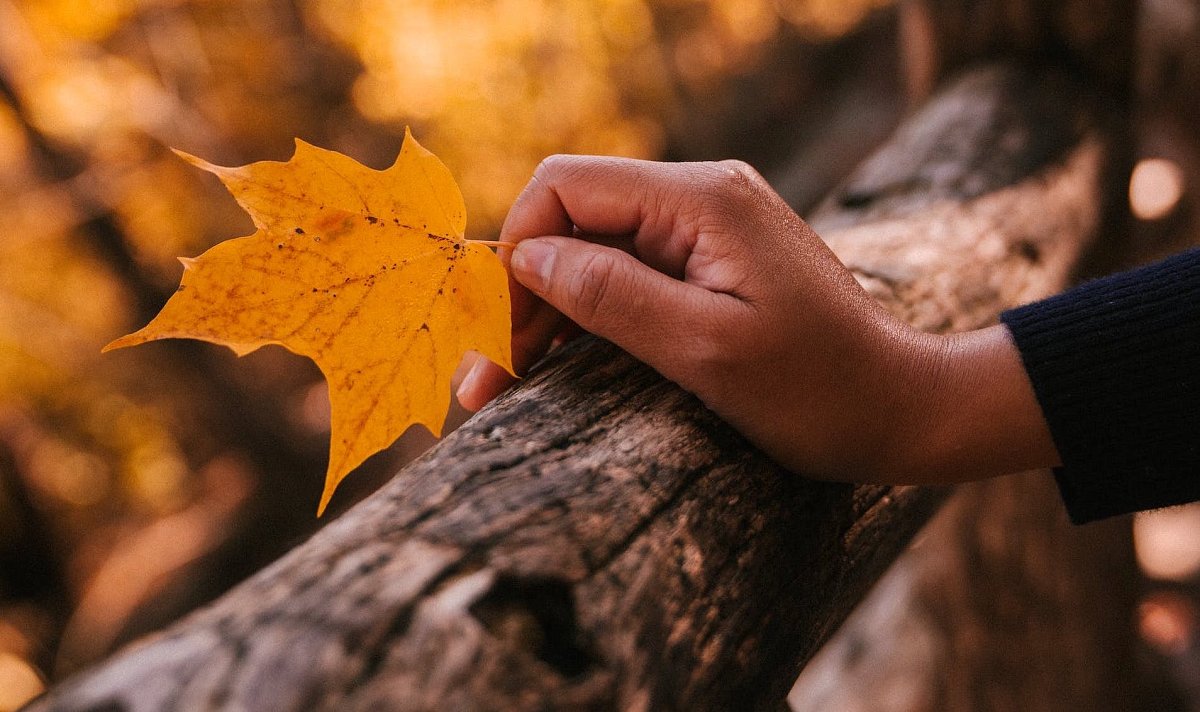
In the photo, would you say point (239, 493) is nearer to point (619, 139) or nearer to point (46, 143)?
point (46, 143)

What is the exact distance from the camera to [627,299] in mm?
875

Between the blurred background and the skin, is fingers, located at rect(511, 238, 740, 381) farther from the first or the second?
Result: the blurred background

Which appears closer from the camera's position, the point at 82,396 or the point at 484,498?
the point at 484,498

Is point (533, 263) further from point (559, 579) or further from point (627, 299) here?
point (559, 579)

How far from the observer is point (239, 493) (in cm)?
532

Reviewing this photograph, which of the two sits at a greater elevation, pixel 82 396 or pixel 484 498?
pixel 484 498

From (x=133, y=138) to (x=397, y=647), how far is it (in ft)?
17.2

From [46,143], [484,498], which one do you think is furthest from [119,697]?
[46,143]

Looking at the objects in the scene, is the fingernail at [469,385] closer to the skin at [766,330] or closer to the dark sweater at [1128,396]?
the skin at [766,330]

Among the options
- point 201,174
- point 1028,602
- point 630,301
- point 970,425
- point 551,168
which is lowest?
point 1028,602

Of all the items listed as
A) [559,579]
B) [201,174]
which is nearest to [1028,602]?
[559,579]

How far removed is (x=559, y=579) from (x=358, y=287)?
1.59ft

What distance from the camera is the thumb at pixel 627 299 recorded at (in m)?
0.86

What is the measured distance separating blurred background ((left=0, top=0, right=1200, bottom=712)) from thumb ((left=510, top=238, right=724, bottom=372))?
3.90 metres
